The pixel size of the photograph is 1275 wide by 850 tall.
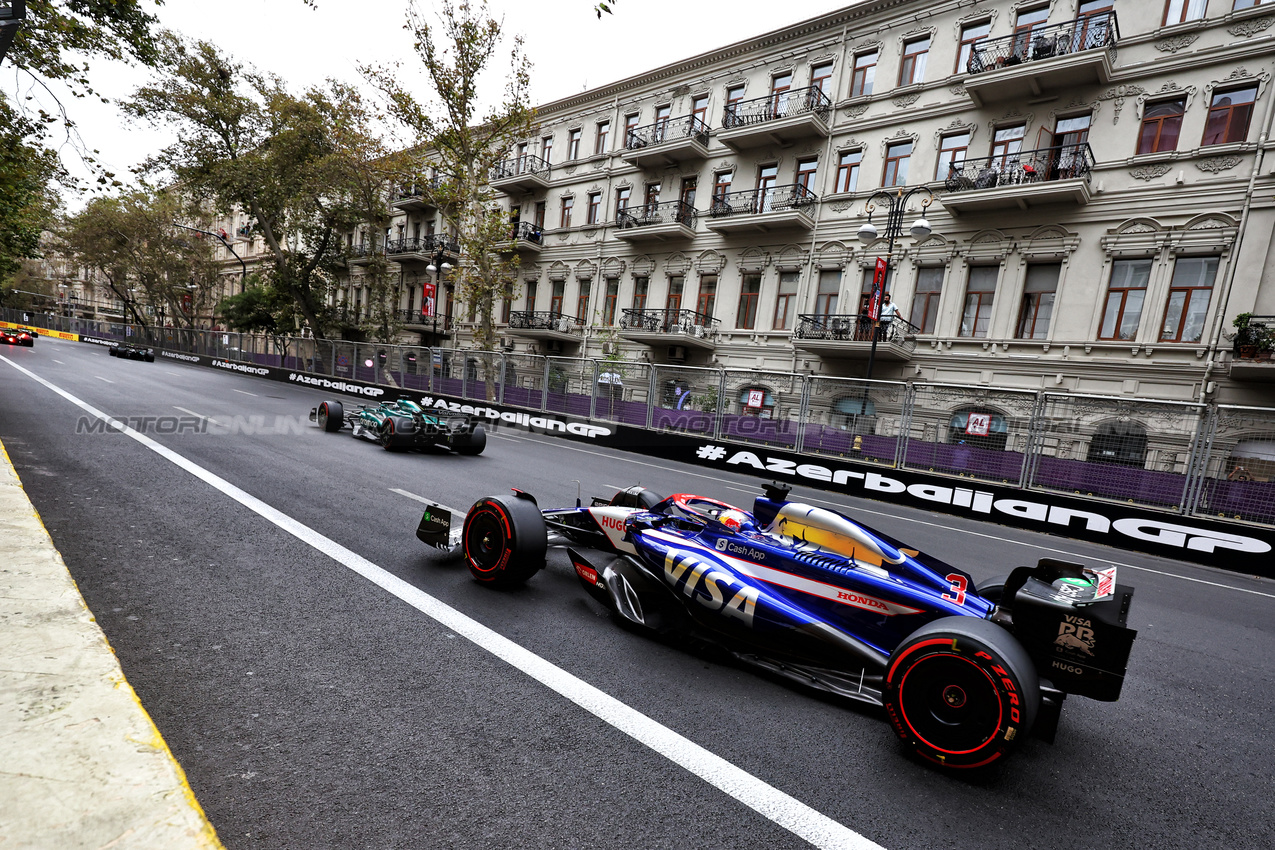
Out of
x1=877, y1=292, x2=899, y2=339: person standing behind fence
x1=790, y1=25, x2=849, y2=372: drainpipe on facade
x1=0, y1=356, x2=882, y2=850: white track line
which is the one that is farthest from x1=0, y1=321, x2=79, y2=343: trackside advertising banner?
x1=0, y1=356, x2=882, y2=850: white track line

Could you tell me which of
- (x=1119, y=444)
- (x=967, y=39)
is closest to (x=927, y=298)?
(x=967, y=39)

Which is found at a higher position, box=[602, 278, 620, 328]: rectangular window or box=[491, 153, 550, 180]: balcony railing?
box=[491, 153, 550, 180]: balcony railing

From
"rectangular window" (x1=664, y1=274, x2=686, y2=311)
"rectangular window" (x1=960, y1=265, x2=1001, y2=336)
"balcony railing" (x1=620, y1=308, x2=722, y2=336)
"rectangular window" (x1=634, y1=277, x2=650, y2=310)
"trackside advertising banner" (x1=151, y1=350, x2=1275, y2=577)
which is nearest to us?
"trackside advertising banner" (x1=151, y1=350, x2=1275, y2=577)

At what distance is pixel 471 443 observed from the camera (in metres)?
10.6

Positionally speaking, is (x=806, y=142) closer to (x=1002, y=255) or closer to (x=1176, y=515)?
(x=1002, y=255)

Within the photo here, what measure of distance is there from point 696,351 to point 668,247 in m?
4.87

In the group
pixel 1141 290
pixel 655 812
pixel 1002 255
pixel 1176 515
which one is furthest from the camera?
pixel 1002 255

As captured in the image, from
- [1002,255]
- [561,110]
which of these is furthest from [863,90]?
[561,110]

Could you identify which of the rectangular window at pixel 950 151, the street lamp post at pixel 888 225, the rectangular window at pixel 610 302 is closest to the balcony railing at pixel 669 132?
the rectangular window at pixel 610 302

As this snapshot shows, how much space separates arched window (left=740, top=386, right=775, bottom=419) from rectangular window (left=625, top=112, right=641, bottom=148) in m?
17.1

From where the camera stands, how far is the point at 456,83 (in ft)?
73.1

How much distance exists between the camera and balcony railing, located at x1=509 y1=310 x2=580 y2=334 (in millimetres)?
27141

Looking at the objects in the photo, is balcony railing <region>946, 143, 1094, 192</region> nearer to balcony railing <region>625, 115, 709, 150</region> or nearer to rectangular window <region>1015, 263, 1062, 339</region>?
rectangular window <region>1015, 263, 1062, 339</region>

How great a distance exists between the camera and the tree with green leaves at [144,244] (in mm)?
39344
